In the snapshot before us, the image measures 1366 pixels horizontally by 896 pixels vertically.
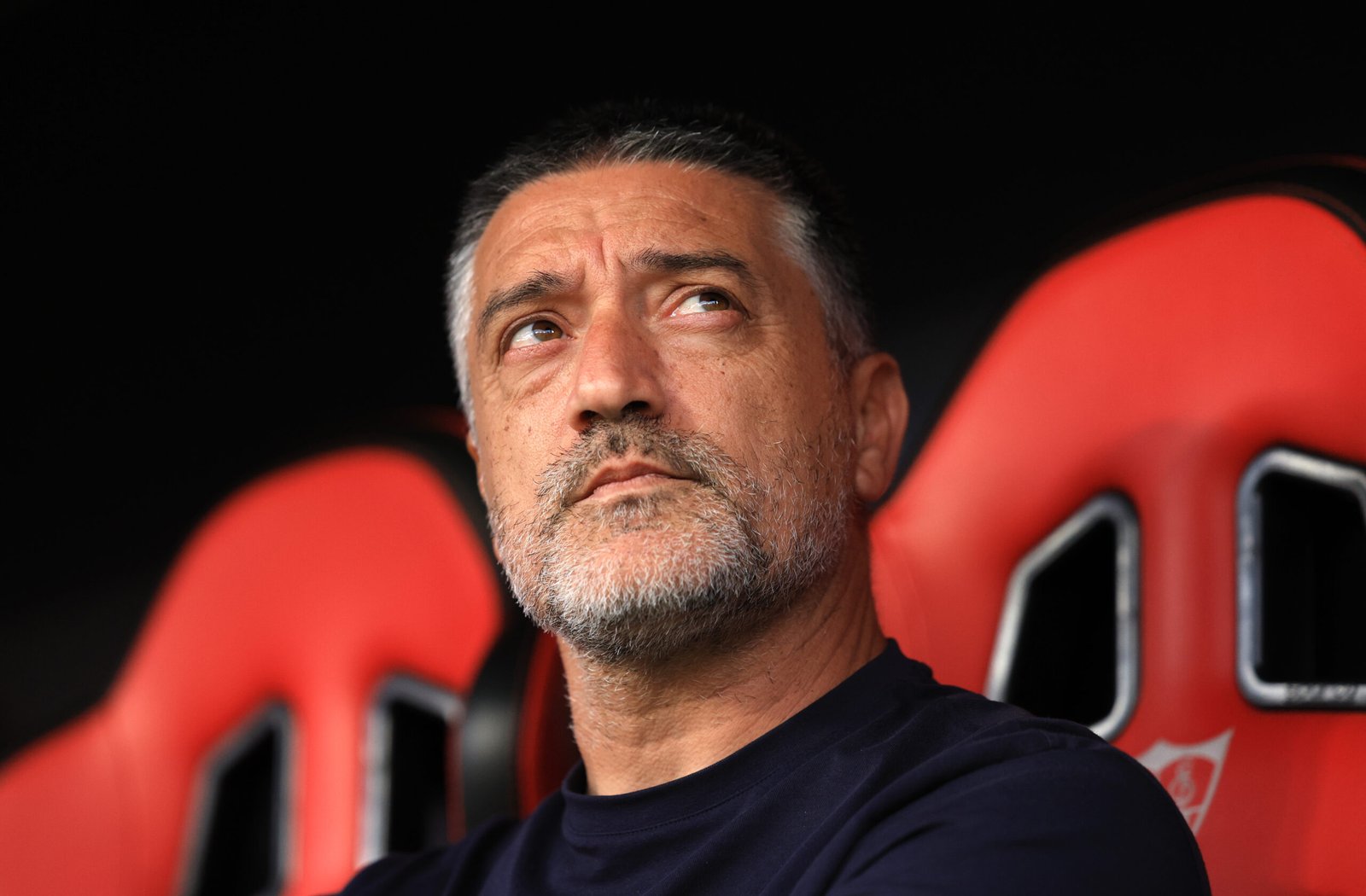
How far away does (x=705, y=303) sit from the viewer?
4.70 ft

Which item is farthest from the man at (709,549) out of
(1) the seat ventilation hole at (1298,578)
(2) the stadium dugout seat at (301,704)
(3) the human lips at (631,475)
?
(2) the stadium dugout seat at (301,704)

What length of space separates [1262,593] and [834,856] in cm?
60

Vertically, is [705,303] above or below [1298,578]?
above

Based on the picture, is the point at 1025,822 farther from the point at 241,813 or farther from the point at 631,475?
the point at 241,813

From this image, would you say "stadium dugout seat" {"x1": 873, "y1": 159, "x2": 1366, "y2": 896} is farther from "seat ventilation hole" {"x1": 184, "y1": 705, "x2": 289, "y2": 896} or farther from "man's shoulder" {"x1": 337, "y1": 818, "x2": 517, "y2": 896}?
"seat ventilation hole" {"x1": 184, "y1": 705, "x2": 289, "y2": 896}

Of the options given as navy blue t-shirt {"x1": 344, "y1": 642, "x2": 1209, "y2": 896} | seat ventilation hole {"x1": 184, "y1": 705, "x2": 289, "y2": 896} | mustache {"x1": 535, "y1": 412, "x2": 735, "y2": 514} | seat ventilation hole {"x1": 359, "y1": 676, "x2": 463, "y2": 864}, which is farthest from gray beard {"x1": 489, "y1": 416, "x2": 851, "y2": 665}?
seat ventilation hole {"x1": 184, "y1": 705, "x2": 289, "y2": 896}

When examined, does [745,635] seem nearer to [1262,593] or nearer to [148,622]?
[1262,593]

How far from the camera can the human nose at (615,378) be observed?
1312mm

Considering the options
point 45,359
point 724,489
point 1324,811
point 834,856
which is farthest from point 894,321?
point 45,359

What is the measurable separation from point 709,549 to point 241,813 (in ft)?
4.29

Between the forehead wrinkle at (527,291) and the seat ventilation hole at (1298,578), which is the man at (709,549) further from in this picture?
the seat ventilation hole at (1298,578)

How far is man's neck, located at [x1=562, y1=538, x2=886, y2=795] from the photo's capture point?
1343 mm

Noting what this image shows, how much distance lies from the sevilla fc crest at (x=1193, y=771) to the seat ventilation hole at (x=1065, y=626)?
0.14 metres

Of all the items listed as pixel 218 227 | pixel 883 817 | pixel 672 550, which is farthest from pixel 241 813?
pixel 883 817
